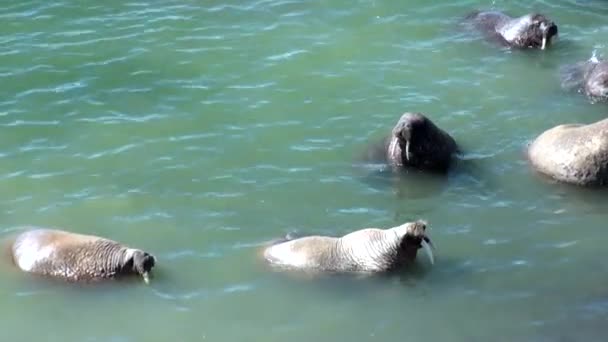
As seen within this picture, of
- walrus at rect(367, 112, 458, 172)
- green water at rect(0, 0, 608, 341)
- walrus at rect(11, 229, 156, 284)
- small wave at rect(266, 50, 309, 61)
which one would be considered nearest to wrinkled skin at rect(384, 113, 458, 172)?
walrus at rect(367, 112, 458, 172)

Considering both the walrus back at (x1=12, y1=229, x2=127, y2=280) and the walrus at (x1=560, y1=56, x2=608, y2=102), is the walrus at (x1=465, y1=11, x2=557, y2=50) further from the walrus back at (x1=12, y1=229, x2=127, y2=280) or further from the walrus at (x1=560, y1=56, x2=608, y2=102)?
the walrus back at (x1=12, y1=229, x2=127, y2=280)

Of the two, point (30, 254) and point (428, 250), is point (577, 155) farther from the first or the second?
point (30, 254)

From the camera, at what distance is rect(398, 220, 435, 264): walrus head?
45.2 ft

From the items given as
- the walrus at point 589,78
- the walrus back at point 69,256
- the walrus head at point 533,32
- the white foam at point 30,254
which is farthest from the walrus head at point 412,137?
the white foam at point 30,254

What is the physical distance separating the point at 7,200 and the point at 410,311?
242 inches

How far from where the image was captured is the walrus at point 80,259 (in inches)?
547

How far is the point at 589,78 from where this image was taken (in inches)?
728

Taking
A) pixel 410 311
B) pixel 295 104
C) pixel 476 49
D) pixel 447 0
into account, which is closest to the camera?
pixel 410 311

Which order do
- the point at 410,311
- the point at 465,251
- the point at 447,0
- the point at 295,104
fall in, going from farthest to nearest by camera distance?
1. the point at 447,0
2. the point at 295,104
3. the point at 465,251
4. the point at 410,311

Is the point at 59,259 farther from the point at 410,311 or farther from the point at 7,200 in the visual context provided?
the point at 410,311

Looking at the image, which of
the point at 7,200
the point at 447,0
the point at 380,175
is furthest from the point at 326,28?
the point at 7,200

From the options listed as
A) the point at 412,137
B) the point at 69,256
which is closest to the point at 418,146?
the point at 412,137

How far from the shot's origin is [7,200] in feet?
52.7

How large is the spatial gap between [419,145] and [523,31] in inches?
202
